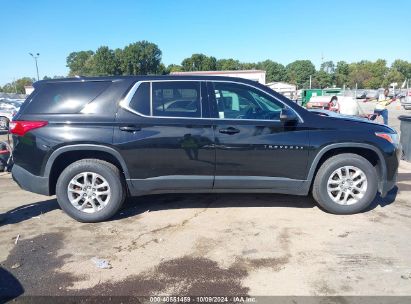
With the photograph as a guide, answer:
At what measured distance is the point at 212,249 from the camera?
148 inches

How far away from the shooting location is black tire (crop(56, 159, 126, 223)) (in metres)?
4.37

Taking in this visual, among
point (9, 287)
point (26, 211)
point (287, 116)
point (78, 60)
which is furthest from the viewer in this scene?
point (78, 60)

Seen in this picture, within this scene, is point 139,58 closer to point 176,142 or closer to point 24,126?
point 24,126

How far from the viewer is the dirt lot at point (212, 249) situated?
121 inches

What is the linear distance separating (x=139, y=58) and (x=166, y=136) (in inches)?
3620

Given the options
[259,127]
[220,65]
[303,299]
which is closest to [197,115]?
[259,127]

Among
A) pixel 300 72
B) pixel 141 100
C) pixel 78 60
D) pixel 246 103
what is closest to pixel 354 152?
pixel 246 103

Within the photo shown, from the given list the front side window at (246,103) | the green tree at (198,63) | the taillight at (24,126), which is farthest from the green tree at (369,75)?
the taillight at (24,126)

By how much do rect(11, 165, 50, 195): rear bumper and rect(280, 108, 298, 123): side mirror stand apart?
3.06 m

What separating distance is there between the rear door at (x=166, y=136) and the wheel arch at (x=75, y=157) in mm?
112

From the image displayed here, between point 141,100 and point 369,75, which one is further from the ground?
point 369,75

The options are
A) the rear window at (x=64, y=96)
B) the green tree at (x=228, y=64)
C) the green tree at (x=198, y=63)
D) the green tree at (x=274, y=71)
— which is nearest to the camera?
the rear window at (x=64, y=96)

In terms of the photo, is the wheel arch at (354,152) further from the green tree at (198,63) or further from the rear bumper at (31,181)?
the green tree at (198,63)

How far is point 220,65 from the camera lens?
378ft
